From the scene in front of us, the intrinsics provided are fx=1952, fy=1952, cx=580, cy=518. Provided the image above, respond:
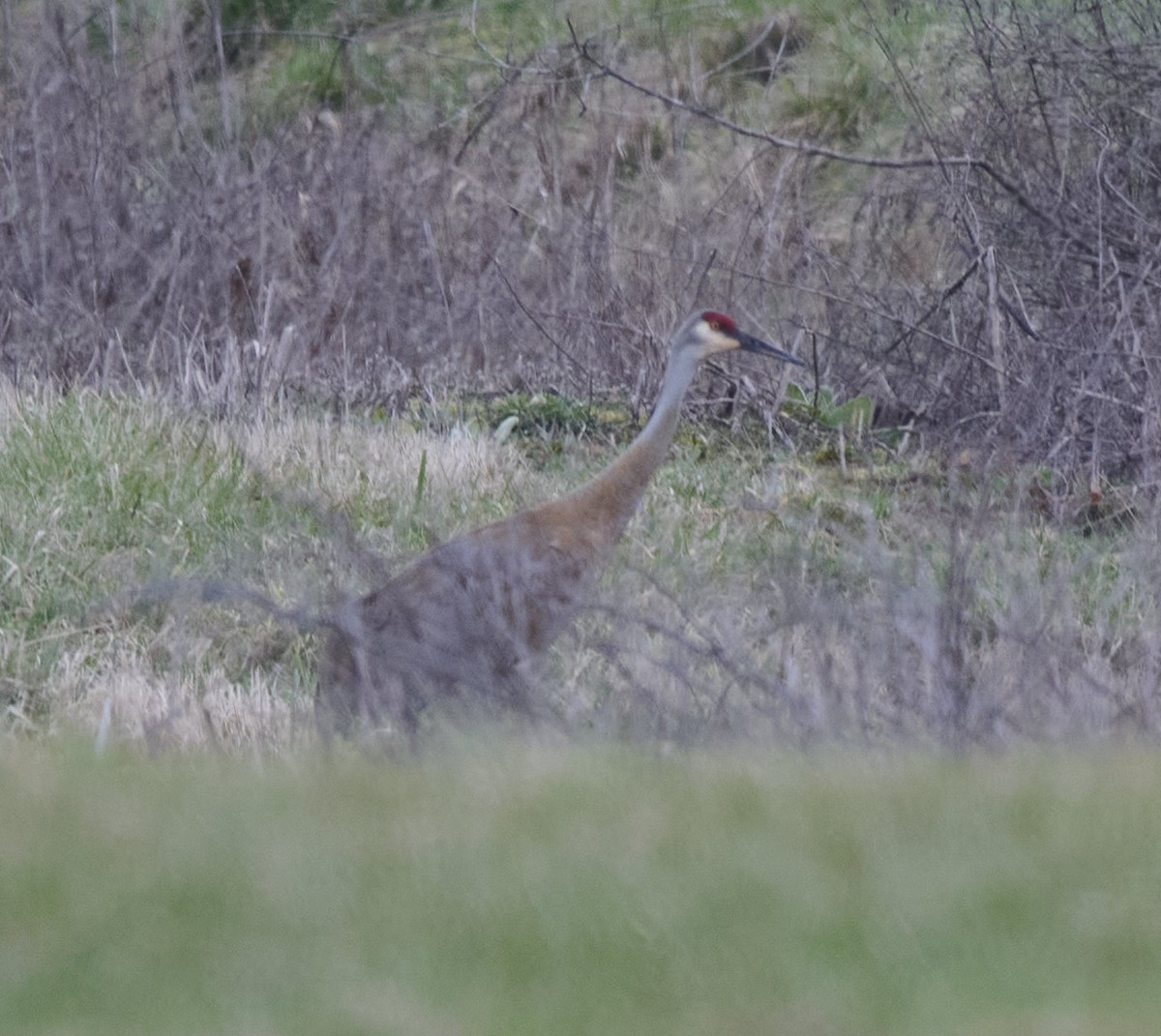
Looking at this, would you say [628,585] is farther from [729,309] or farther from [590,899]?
[729,309]

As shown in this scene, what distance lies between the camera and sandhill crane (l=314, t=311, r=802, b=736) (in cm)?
491

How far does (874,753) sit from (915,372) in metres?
5.62

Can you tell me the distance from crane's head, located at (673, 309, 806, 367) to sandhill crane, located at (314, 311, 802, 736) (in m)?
0.63

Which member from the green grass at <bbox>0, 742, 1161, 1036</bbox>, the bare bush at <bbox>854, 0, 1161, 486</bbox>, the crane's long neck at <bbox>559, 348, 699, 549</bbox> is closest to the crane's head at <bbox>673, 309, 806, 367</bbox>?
the crane's long neck at <bbox>559, 348, 699, 549</bbox>

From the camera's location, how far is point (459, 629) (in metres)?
5.48

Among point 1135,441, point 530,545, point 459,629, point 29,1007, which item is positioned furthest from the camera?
point 1135,441

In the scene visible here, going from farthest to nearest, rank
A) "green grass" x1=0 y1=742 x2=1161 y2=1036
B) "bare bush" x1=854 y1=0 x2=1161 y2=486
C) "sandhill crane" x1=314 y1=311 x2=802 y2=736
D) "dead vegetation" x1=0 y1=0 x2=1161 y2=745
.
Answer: "bare bush" x1=854 y1=0 x2=1161 y2=486
"dead vegetation" x1=0 y1=0 x2=1161 y2=745
"sandhill crane" x1=314 y1=311 x2=802 y2=736
"green grass" x1=0 y1=742 x2=1161 y2=1036

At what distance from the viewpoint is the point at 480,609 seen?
5.48m

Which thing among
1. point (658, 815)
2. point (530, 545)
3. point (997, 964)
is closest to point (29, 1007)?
point (658, 815)

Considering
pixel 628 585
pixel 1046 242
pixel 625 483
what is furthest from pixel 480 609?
pixel 1046 242

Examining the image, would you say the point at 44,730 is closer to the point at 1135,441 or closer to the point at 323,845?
the point at 323,845

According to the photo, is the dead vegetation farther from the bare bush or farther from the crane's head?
the crane's head

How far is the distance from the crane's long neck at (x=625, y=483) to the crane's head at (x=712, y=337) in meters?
0.57

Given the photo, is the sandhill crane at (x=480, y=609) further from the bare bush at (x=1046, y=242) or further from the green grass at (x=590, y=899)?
the bare bush at (x=1046, y=242)
